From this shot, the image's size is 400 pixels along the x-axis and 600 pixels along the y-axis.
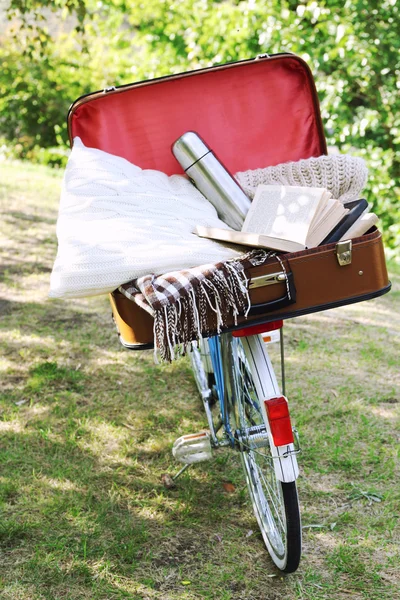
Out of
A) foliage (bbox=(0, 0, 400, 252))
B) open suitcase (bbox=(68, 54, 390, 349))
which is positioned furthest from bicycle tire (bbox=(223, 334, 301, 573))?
foliage (bbox=(0, 0, 400, 252))

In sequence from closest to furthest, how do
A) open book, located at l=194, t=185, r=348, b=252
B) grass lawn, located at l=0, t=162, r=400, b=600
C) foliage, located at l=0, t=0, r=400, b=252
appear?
open book, located at l=194, t=185, r=348, b=252 → grass lawn, located at l=0, t=162, r=400, b=600 → foliage, located at l=0, t=0, r=400, b=252

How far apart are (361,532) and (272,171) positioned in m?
1.37

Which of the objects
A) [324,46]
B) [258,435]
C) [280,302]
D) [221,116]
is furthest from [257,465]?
[324,46]

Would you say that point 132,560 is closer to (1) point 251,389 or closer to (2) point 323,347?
(1) point 251,389

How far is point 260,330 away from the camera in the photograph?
2.12 m

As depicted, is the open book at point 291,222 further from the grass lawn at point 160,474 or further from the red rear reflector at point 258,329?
the grass lawn at point 160,474

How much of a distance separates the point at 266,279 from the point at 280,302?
78 mm

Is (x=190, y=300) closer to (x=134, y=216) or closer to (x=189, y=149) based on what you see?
(x=134, y=216)

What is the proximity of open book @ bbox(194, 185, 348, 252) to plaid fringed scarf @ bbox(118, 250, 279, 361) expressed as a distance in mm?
150

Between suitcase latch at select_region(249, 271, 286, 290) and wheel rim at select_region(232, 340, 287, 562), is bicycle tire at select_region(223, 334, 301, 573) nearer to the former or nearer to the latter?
wheel rim at select_region(232, 340, 287, 562)

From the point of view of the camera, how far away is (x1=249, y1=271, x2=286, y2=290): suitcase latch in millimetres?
1851

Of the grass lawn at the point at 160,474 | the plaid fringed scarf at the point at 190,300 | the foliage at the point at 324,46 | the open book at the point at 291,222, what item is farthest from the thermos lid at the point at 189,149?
the foliage at the point at 324,46

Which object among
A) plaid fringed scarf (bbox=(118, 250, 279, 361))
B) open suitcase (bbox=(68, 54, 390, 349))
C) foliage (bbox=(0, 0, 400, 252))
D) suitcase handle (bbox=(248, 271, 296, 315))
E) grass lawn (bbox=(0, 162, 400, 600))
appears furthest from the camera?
foliage (bbox=(0, 0, 400, 252))

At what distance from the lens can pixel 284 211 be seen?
7.22 ft
